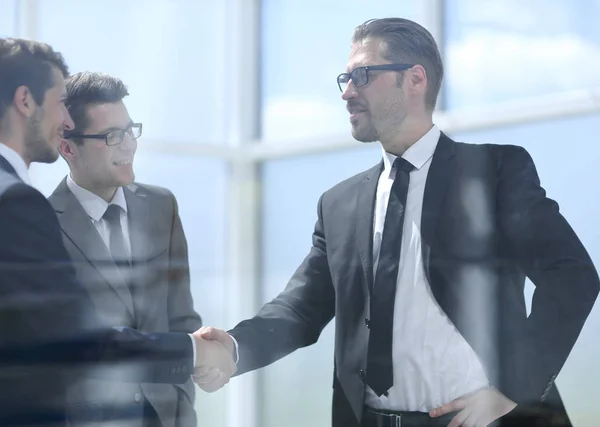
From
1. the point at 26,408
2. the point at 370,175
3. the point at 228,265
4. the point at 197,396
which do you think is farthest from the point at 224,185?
the point at 26,408

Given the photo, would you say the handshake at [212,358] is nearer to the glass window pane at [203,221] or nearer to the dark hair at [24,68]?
the glass window pane at [203,221]

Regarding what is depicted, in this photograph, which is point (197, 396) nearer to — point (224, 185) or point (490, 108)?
point (224, 185)

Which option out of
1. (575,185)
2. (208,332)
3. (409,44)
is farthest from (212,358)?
(575,185)

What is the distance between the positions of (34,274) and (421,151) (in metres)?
0.94

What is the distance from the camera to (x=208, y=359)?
6.09 feet

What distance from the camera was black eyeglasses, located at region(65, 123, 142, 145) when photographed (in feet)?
5.10

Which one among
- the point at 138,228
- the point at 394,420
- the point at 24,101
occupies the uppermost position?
the point at 24,101

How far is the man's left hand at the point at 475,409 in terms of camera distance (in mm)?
1854

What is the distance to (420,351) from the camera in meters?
1.88

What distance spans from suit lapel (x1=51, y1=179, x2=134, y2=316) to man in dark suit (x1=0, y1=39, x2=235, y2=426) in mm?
32

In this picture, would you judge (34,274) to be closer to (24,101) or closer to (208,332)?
(24,101)

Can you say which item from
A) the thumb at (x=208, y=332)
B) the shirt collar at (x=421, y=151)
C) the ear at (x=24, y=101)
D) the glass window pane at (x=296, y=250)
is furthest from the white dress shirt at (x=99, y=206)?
the shirt collar at (x=421, y=151)

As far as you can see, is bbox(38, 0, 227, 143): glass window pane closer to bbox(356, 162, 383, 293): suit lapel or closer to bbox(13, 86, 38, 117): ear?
bbox(13, 86, 38, 117): ear

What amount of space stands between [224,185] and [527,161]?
726 mm
